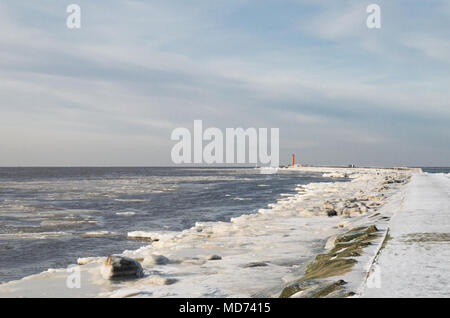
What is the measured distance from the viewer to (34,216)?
69.2 feet

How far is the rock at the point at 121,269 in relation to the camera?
7453 millimetres

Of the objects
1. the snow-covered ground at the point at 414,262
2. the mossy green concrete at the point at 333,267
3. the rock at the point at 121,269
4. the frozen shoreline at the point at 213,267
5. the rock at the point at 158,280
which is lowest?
the frozen shoreline at the point at 213,267

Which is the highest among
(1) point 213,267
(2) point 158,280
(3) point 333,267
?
(3) point 333,267

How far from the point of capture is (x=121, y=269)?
24.5 ft

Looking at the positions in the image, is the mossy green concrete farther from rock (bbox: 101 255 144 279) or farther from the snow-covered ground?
rock (bbox: 101 255 144 279)

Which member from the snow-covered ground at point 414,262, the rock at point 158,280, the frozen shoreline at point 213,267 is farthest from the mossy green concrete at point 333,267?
the rock at point 158,280

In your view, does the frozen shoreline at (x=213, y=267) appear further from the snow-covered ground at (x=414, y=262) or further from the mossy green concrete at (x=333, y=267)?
the snow-covered ground at (x=414, y=262)

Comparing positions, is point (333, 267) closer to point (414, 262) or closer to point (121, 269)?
point (414, 262)

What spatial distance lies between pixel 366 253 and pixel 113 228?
12.2 meters

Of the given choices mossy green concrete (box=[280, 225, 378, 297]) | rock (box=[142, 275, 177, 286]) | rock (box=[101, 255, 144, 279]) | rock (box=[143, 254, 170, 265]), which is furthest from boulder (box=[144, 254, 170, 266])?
mossy green concrete (box=[280, 225, 378, 297])

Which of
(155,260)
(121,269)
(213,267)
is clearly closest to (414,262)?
(213,267)

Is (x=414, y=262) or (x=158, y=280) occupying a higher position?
(x=414, y=262)

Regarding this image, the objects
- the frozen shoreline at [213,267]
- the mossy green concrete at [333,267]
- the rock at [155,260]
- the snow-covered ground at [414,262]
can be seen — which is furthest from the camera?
the rock at [155,260]
